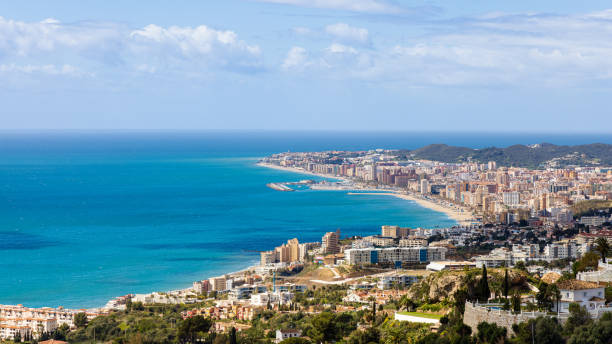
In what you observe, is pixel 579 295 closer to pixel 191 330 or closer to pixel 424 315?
pixel 424 315

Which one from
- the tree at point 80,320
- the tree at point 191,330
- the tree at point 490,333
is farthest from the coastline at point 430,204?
the tree at point 490,333

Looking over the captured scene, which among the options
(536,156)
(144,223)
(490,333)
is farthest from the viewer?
(536,156)

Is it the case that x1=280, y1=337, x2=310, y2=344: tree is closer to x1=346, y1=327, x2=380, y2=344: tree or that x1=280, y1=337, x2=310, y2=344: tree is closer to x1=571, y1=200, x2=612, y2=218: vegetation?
x1=346, y1=327, x2=380, y2=344: tree

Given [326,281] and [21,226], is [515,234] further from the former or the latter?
[21,226]

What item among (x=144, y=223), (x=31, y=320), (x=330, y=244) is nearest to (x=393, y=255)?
(x=330, y=244)

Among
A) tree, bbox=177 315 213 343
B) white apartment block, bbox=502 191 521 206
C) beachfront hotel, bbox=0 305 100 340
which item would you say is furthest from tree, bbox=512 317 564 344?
white apartment block, bbox=502 191 521 206
